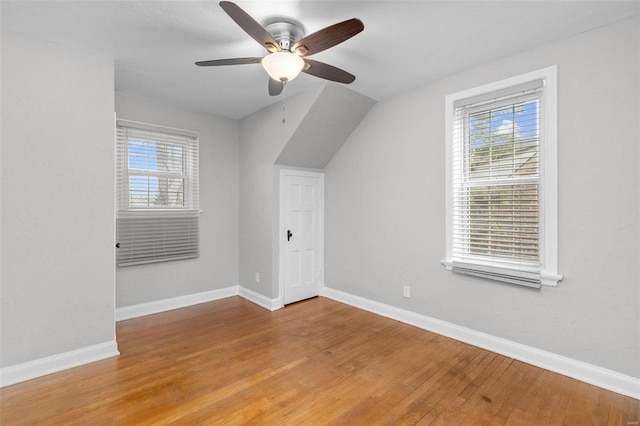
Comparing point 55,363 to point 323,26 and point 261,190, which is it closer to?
point 261,190

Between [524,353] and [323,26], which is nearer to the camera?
[323,26]

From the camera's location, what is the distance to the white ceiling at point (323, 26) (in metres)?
1.91

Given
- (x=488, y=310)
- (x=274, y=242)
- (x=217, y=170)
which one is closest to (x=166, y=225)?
(x=217, y=170)

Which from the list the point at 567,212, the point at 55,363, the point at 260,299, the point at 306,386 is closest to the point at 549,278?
the point at 567,212

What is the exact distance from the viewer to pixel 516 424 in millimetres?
1783

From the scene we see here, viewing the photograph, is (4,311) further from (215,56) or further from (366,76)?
(366,76)

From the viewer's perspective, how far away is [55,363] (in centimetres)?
232

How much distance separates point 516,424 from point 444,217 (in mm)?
1734

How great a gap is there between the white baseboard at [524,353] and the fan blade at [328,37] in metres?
2.72

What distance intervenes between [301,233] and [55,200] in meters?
2.56

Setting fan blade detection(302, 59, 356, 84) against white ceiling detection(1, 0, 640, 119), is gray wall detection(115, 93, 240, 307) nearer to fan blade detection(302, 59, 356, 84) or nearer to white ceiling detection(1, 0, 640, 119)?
white ceiling detection(1, 0, 640, 119)

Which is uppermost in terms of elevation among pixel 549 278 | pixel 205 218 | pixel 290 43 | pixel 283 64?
pixel 290 43

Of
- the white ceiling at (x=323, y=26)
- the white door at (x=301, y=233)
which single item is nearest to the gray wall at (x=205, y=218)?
the white ceiling at (x=323, y=26)

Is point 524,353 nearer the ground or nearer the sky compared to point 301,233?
nearer the ground
